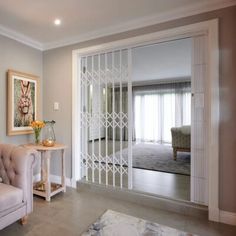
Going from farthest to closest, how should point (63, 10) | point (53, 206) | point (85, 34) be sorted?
point (85, 34) < point (53, 206) < point (63, 10)

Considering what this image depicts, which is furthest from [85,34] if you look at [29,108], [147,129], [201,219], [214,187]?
[147,129]

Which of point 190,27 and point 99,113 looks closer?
point 190,27

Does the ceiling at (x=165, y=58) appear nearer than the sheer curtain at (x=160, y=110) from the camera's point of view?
Yes

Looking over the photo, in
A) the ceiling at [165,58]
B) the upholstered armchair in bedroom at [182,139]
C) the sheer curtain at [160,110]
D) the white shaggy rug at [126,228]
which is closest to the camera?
the white shaggy rug at [126,228]

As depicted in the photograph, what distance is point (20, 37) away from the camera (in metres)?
2.77

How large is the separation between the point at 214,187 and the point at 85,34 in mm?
2611

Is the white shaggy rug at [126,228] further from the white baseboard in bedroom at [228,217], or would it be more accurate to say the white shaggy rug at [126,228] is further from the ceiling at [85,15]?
the ceiling at [85,15]

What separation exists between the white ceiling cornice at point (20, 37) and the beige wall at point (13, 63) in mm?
51

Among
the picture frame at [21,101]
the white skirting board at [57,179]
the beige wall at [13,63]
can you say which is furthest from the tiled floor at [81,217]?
the picture frame at [21,101]

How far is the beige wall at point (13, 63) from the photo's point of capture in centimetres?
257

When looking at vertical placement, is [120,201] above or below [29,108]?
below

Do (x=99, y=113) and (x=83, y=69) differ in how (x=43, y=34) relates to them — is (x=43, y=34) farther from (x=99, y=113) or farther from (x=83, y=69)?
(x=99, y=113)

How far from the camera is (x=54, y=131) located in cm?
307

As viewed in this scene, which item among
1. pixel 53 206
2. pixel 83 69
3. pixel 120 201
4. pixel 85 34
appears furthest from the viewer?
pixel 83 69
